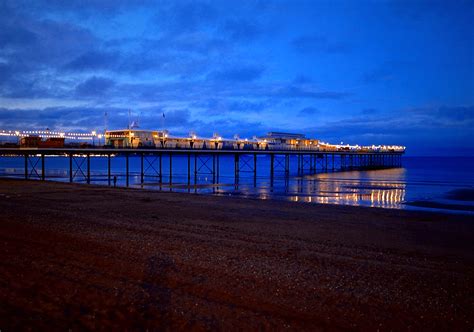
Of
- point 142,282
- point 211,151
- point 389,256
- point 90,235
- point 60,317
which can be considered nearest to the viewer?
point 60,317

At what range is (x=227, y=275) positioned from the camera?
23.1 ft

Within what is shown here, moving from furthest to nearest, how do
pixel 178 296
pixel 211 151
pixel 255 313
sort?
pixel 211 151 < pixel 178 296 < pixel 255 313

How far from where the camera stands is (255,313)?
5410 millimetres

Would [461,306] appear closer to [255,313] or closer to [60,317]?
[255,313]

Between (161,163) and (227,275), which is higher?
(161,163)

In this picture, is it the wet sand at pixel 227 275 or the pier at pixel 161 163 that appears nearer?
the wet sand at pixel 227 275

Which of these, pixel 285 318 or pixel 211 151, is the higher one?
pixel 211 151

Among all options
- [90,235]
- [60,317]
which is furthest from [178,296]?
[90,235]

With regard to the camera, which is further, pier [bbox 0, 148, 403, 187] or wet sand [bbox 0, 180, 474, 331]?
pier [bbox 0, 148, 403, 187]

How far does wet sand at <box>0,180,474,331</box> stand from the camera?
5.28 metres

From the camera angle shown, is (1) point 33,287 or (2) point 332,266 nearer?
(1) point 33,287

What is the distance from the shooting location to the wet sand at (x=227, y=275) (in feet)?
17.3

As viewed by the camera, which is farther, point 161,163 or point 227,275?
point 161,163

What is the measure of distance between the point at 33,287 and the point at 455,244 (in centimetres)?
1062
